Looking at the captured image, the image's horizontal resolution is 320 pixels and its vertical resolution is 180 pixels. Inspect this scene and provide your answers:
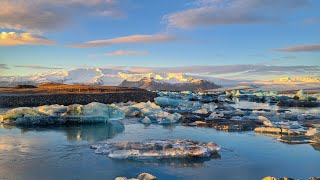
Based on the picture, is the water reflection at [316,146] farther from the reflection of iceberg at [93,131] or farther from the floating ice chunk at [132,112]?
the floating ice chunk at [132,112]

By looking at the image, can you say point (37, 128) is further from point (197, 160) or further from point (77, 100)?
point (77, 100)

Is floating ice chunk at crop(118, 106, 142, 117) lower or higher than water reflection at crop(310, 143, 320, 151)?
higher

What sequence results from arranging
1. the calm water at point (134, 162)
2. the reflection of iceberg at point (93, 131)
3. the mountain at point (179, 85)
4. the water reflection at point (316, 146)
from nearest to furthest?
1. the calm water at point (134, 162)
2. the water reflection at point (316, 146)
3. the reflection of iceberg at point (93, 131)
4. the mountain at point (179, 85)

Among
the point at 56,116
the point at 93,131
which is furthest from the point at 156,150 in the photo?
the point at 56,116

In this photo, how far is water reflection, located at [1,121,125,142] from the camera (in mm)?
12305

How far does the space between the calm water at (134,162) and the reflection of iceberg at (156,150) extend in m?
0.31

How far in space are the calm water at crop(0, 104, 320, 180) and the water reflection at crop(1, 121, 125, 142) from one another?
0.03 m

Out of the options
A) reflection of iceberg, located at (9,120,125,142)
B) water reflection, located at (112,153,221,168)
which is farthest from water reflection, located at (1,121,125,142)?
water reflection, located at (112,153,221,168)

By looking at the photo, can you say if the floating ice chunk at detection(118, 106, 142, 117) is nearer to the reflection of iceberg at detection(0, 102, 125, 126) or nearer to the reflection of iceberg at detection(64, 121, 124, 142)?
the reflection of iceberg at detection(0, 102, 125, 126)

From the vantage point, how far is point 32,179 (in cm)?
684

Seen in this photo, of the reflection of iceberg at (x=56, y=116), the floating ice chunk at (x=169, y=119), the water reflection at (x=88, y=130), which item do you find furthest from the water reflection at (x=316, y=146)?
the reflection of iceberg at (x=56, y=116)

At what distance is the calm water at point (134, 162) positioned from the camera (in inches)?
291

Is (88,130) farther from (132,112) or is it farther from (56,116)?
(132,112)

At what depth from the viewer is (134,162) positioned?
27.6ft
